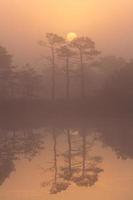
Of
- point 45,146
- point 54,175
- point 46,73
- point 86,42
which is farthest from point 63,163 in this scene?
point 46,73

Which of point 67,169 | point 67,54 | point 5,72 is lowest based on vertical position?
point 67,169

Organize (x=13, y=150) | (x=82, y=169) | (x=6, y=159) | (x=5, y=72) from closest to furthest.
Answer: (x=82, y=169) → (x=6, y=159) → (x=13, y=150) → (x=5, y=72)

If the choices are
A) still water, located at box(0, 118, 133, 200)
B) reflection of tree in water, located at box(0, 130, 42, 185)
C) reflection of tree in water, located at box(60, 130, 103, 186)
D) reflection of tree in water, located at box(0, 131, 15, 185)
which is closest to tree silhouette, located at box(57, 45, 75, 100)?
reflection of tree in water, located at box(0, 130, 42, 185)

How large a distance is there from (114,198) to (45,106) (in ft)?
77.0

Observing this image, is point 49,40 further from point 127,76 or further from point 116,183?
point 116,183

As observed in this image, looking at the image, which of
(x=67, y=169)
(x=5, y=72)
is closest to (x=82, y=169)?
(x=67, y=169)

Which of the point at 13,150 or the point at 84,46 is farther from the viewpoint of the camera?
the point at 84,46

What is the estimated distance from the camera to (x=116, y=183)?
22.5 feet

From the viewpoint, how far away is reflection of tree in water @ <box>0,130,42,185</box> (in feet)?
28.4

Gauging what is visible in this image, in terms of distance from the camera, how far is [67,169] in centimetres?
838

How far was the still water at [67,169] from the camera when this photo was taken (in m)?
6.31

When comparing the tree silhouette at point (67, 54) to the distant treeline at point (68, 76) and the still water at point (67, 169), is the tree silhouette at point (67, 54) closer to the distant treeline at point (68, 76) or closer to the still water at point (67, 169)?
the distant treeline at point (68, 76)

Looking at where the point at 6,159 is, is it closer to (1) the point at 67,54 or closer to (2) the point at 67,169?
(2) the point at 67,169

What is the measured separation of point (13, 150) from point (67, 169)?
3.42 metres
